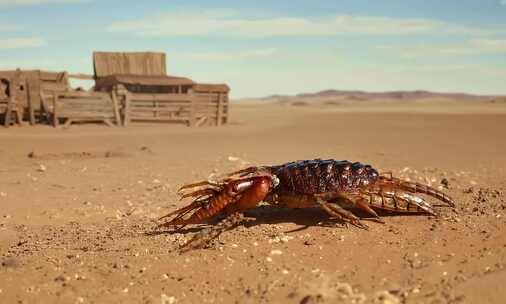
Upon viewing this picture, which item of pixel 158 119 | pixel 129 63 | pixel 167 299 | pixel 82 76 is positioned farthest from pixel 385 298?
pixel 129 63

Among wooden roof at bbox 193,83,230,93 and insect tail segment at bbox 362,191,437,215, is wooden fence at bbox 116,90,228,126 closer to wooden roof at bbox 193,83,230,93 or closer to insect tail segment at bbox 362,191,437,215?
wooden roof at bbox 193,83,230,93

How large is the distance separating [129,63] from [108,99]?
6.51m

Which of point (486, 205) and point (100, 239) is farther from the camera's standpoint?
point (486, 205)

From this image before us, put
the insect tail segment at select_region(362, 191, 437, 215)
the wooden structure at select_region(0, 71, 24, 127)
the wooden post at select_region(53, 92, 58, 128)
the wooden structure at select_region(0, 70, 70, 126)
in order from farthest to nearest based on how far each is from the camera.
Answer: the wooden structure at select_region(0, 70, 70, 126) → the wooden post at select_region(53, 92, 58, 128) → the wooden structure at select_region(0, 71, 24, 127) → the insect tail segment at select_region(362, 191, 437, 215)

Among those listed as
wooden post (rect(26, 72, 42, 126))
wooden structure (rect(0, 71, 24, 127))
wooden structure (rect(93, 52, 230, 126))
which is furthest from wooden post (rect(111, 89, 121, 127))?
wooden structure (rect(0, 71, 24, 127))

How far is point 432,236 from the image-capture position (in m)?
4.95

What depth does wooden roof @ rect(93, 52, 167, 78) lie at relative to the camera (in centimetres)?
3247

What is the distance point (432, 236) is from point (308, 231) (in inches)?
39.6

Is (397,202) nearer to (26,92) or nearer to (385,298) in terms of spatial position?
(385,298)

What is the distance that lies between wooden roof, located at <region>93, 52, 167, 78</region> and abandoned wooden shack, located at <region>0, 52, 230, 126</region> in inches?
3.0

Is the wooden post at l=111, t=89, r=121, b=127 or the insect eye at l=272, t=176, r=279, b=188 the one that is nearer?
the insect eye at l=272, t=176, r=279, b=188

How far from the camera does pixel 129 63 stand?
109 feet

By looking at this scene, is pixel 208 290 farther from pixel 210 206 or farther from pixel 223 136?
pixel 223 136

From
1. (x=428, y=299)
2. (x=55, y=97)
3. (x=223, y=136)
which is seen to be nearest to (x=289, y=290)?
(x=428, y=299)
